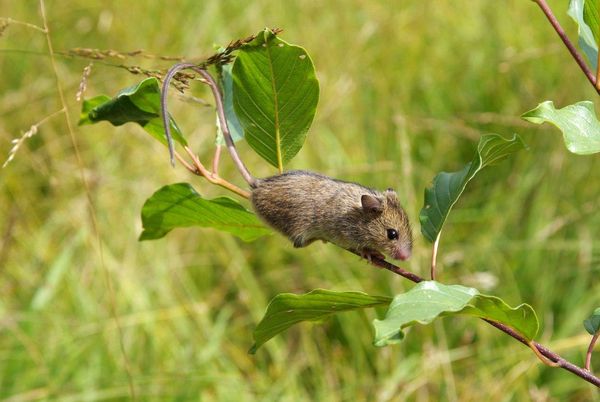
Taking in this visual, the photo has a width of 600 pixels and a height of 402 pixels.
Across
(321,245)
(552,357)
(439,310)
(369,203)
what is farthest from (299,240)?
(321,245)

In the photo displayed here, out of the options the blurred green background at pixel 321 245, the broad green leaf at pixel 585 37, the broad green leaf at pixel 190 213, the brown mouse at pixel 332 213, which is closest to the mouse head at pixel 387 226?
the brown mouse at pixel 332 213

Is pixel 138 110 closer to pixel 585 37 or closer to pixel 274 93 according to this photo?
pixel 274 93

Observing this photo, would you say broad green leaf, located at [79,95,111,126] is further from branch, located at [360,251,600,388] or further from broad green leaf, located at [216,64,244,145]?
branch, located at [360,251,600,388]

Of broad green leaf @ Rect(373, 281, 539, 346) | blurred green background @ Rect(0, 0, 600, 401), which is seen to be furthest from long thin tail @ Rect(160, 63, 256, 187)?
blurred green background @ Rect(0, 0, 600, 401)

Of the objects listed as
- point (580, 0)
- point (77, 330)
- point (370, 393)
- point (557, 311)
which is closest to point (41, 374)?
point (77, 330)

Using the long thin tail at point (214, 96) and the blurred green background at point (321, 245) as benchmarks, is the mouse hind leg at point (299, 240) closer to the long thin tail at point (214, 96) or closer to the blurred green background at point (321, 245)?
the long thin tail at point (214, 96)
